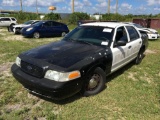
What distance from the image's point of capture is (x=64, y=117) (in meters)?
3.31

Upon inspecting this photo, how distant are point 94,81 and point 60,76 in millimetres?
1068

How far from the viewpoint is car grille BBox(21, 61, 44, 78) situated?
11.1 ft

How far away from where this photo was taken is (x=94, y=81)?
13.3 ft

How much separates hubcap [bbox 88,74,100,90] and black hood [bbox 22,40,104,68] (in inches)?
20.4

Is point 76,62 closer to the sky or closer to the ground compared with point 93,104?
closer to the sky

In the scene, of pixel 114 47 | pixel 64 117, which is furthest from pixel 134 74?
pixel 64 117

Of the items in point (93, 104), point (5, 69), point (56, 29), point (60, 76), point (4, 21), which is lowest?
point (93, 104)

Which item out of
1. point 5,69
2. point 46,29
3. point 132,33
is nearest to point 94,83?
point 132,33

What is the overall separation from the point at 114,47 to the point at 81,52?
1.01 metres

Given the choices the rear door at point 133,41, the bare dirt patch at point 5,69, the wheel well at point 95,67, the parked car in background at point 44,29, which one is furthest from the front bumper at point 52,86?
the parked car in background at point 44,29

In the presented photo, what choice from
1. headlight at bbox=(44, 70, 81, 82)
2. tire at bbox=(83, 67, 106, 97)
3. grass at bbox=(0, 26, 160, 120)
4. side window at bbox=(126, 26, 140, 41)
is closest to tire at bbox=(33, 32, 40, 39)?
grass at bbox=(0, 26, 160, 120)

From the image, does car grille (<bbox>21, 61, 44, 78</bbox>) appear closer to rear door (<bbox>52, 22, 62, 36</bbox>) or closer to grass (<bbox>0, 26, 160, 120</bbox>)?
grass (<bbox>0, 26, 160, 120</bbox>)

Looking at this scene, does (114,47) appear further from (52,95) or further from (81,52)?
(52,95)

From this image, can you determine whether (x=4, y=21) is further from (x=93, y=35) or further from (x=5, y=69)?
(x=93, y=35)
